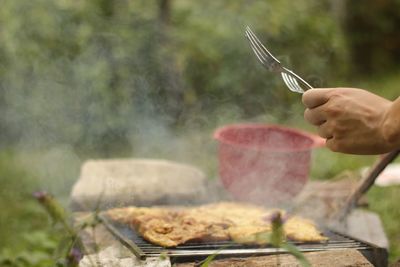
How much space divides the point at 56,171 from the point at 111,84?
0.99m

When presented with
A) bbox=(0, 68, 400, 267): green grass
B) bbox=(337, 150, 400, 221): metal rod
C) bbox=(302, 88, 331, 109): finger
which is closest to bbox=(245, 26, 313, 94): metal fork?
bbox=(302, 88, 331, 109): finger

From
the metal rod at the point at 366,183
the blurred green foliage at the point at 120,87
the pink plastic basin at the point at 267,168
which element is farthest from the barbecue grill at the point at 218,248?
the blurred green foliage at the point at 120,87

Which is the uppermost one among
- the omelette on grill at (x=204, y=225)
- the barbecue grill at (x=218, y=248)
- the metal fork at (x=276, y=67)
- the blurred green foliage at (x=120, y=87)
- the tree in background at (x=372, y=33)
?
the tree in background at (x=372, y=33)

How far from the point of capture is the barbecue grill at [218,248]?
9.16ft

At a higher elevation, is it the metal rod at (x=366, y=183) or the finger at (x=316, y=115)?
the metal rod at (x=366, y=183)

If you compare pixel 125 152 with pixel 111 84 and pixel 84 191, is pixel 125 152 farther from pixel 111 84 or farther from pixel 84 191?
pixel 84 191

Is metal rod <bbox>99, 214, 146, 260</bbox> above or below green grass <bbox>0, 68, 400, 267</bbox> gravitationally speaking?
below

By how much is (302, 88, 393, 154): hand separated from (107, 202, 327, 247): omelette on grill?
543 millimetres

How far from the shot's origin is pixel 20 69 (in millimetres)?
5867

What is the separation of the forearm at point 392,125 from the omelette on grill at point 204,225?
689mm

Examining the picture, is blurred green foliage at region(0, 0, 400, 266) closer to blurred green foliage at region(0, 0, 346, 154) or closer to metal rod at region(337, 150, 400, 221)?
blurred green foliage at region(0, 0, 346, 154)

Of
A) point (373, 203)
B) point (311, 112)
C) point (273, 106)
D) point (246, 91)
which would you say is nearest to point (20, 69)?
point (246, 91)

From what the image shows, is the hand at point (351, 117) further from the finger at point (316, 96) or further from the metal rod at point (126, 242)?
the metal rod at point (126, 242)

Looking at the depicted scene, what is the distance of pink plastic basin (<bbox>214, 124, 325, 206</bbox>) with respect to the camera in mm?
3887
